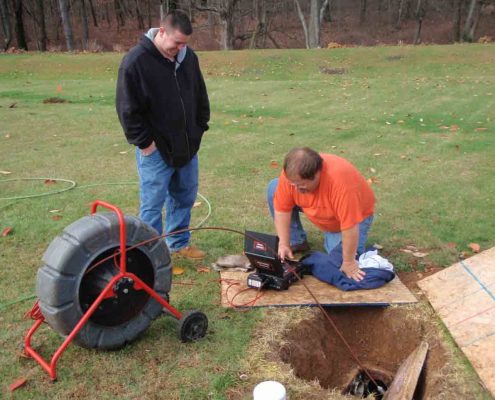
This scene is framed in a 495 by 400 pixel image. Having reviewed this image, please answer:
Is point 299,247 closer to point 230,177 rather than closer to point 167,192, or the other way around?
point 167,192

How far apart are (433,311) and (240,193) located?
2943 mm

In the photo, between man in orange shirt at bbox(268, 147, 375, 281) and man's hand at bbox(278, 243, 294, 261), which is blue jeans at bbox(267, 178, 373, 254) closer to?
man in orange shirt at bbox(268, 147, 375, 281)

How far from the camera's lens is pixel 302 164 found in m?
3.35

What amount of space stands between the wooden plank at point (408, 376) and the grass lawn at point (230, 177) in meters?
0.31

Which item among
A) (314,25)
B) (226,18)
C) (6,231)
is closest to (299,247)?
(6,231)

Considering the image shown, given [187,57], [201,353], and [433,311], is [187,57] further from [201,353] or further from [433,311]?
[433,311]

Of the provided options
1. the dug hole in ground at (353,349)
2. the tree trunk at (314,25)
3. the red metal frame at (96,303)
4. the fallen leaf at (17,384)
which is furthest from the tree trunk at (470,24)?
the fallen leaf at (17,384)

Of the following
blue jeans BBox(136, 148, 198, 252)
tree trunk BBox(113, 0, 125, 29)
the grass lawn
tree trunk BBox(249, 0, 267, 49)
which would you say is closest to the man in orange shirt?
the grass lawn

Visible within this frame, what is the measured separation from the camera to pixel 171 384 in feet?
9.72

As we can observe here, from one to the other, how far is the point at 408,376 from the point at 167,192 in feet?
7.83

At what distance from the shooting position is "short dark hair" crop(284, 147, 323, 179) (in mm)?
3355

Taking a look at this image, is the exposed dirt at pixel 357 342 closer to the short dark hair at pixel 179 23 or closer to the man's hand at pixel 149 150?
the man's hand at pixel 149 150

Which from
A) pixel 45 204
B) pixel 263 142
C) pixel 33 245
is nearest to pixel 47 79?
pixel 263 142

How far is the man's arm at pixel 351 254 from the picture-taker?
3.56 m
